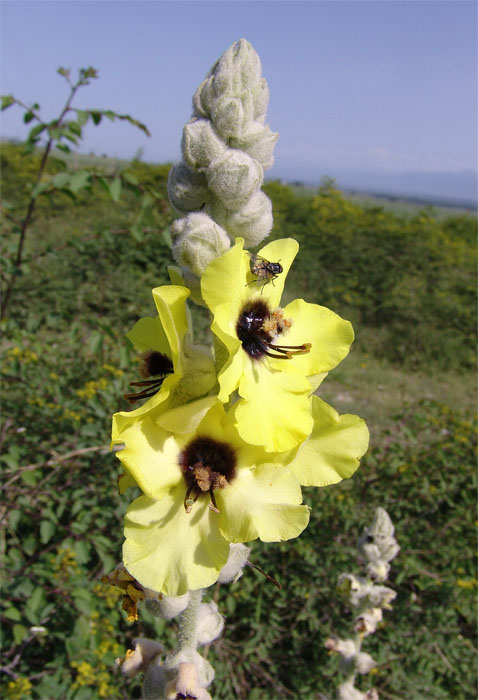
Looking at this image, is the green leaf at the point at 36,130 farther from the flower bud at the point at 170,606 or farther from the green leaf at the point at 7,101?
the flower bud at the point at 170,606

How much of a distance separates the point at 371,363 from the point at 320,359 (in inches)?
420

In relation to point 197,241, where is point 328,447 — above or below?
below

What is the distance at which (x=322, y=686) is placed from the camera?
12.8ft

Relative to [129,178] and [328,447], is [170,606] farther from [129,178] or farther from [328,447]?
[129,178]

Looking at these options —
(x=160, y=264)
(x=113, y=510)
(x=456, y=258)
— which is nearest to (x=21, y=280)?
(x=160, y=264)

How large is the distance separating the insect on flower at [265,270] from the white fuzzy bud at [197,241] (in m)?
0.11

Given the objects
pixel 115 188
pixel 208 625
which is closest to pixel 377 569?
pixel 208 625

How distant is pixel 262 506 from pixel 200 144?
1013mm

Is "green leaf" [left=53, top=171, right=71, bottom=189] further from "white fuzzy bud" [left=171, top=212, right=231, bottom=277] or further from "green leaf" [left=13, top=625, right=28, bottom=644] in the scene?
"green leaf" [left=13, top=625, right=28, bottom=644]

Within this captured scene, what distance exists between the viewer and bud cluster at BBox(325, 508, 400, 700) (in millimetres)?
3041

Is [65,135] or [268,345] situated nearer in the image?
[268,345]

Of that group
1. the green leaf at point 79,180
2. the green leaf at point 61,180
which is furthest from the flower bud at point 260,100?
the green leaf at point 61,180

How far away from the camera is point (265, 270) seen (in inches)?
52.5

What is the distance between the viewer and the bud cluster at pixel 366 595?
9.98ft
